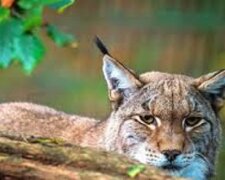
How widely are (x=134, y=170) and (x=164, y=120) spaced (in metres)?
1.25

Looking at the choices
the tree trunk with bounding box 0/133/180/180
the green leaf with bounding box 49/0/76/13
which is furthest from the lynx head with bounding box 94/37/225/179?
the green leaf with bounding box 49/0/76/13

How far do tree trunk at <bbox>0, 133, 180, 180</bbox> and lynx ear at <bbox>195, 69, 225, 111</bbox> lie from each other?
4.77 feet

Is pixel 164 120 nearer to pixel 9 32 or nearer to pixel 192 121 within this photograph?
pixel 192 121

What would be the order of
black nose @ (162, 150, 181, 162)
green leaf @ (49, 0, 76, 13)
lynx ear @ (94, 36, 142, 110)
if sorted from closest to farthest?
green leaf @ (49, 0, 76, 13)
black nose @ (162, 150, 181, 162)
lynx ear @ (94, 36, 142, 110)

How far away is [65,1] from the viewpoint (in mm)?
3555

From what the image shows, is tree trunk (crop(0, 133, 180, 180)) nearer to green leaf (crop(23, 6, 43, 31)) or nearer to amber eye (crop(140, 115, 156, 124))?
green leaf (crop(23, 6, 43, 31))

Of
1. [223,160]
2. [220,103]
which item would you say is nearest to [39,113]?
[220,103]

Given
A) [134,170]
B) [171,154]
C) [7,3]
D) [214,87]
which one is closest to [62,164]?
[134,170]

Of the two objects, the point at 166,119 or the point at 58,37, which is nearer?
the point at 58,37

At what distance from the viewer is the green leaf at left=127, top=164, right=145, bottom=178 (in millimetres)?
4016

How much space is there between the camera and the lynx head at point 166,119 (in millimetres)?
5137

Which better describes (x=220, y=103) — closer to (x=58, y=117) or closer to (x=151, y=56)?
(x=58, y=117)

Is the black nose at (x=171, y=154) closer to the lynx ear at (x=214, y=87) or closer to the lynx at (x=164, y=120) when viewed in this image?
the lynx at (x=164, y=120)

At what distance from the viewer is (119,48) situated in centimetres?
845
